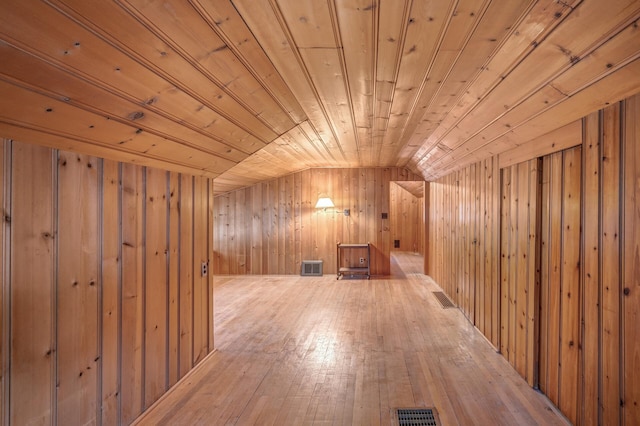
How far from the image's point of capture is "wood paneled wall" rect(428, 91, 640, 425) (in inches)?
58.1

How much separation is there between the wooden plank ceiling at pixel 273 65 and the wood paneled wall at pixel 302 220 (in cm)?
430

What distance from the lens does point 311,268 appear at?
6.83 metres

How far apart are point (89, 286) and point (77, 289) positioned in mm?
70

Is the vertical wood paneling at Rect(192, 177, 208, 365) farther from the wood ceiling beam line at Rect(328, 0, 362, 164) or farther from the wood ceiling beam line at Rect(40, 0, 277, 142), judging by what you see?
the wood ceiling beam line at Rect(328, 0, 362, 164)

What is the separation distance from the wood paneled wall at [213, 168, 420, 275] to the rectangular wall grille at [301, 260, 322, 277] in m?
0.15

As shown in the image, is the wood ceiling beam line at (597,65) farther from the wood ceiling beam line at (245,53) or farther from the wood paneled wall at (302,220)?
the wood paneled wall at (302,220)

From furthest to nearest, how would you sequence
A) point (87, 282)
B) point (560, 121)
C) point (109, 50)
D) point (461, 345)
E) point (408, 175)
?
point (408, 175), point (461, 345), point (560, 121), point (87, 282), point (109, 50)

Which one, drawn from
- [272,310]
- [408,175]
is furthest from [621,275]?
[408,175]

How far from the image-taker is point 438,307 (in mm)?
4508

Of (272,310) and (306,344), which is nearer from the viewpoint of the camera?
(306,344)

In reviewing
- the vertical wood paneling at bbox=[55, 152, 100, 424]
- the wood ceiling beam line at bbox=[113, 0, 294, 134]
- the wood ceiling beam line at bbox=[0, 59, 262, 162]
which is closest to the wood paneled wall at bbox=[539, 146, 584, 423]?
the wood ceiling beam line at bbox=[113, 0, 294, 134]

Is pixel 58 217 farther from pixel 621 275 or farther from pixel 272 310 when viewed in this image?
pixel 272 310

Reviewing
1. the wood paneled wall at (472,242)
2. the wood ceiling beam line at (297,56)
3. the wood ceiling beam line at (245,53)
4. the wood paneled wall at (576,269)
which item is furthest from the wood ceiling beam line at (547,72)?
the wood ceiling beam line at (245,53)

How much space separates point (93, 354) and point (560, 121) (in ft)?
9.79
